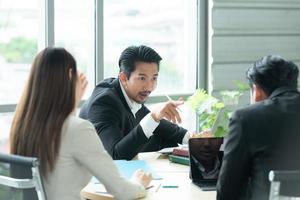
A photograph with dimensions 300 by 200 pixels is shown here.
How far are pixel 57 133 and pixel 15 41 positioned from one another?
2102mm

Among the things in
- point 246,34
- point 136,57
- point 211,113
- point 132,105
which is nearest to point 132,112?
point 132,105

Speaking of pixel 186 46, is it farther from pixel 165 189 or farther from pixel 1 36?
pixel 165 189

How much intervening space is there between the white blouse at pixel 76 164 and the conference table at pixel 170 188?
176 mm

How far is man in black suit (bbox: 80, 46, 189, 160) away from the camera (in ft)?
8.83

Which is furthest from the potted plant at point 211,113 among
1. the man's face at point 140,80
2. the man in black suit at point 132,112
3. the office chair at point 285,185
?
the office chair at point 285,185

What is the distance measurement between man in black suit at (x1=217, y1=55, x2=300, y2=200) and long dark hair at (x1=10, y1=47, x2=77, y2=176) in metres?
0.59

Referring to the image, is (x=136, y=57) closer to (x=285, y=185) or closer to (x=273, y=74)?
(x=273, y=74)

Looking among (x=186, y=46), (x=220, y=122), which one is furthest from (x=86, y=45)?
(x=220, y=122)

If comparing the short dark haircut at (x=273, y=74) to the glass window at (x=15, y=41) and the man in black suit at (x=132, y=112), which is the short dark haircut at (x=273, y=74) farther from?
the glass window at (x=15, y=41)

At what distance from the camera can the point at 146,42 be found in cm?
439

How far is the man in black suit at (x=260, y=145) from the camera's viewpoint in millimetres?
1829

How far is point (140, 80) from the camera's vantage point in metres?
2.98

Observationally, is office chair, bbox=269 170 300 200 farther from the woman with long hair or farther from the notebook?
the notebook

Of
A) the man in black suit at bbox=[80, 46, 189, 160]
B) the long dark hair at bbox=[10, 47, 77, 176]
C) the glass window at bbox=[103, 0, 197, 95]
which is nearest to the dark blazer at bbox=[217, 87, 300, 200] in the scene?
the long dark hair at bbox=[10, 47, 77, 176]
